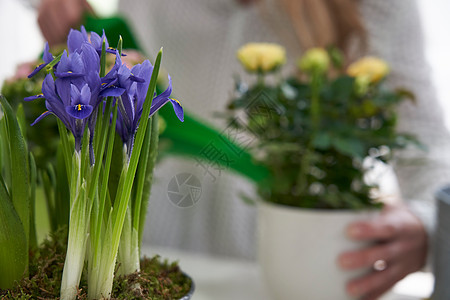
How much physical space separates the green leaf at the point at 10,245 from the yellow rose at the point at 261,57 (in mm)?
259

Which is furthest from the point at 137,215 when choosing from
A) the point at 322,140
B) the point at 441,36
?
the point at 441,36

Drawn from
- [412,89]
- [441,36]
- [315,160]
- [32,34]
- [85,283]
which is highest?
[441,36]

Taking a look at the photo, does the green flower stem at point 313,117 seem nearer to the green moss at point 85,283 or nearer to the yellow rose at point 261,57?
the yellow rose at point 261,57

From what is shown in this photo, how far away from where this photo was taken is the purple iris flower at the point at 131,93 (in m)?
0.13

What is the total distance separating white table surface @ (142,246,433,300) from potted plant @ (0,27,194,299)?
0.75 ft

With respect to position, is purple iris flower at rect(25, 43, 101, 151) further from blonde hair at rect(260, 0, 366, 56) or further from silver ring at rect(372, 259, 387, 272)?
blonde hair at rect(260, 0, 366, 56)

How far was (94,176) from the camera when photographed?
14 centimetres

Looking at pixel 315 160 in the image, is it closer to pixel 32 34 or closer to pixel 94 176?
pixel 94 176

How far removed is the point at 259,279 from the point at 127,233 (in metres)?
0.35

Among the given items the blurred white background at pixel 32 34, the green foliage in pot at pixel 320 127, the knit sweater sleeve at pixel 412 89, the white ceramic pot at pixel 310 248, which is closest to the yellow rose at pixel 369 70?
the green foliage in pot at pixel 320 127

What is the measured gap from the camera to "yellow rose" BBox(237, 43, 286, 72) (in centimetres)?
38

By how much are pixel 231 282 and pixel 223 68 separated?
46 centimetres

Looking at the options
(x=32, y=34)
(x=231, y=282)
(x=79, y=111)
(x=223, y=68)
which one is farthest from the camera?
(x=32, y=34)

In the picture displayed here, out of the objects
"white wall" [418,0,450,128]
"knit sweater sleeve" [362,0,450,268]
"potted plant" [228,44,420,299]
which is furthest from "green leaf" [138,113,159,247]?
"white wall" [418,0,450,128]
